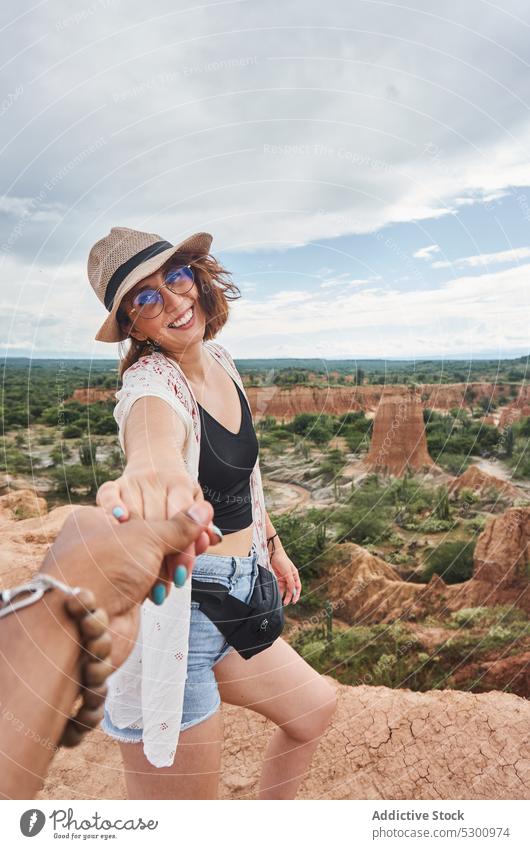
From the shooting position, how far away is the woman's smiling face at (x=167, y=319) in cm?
141

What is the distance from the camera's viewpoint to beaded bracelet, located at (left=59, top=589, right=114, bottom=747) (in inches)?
30.2

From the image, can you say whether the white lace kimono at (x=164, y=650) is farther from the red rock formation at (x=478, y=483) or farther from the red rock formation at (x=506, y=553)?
the red rock formation at (x=478, y=483)

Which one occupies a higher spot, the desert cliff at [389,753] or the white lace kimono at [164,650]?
Answer: the white lace kimono at [164,650]

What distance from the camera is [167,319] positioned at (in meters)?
1.45

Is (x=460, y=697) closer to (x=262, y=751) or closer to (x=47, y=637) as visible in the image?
(x=262, y=751)

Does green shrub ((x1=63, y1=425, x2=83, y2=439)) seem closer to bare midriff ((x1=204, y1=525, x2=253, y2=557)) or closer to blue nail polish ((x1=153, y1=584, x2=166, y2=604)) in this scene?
bare midriff ((x1=204, y1=525, x2=253, y2=557))

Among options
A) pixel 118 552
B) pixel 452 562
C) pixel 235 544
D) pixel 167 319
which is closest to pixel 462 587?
pixel 452 562

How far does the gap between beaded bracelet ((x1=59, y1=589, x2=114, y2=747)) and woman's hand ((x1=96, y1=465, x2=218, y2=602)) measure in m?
0.14

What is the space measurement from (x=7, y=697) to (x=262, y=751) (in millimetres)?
2128

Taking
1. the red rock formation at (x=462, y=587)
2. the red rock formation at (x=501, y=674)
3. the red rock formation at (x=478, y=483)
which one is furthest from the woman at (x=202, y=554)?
the red rock formation at (x=478, y=483)

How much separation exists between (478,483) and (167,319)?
→ 363 centimetres

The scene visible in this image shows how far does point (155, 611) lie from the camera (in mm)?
1328

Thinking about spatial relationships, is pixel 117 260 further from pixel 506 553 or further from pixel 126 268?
pixel 506 553

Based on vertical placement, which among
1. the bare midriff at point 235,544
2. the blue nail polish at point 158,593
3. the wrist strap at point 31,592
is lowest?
the bare midriff at point 235,544
